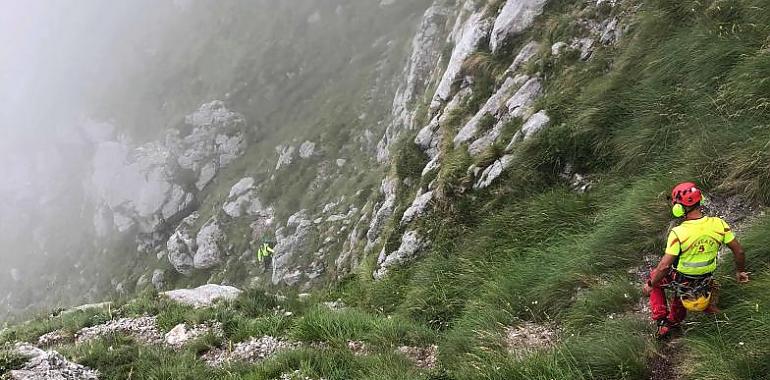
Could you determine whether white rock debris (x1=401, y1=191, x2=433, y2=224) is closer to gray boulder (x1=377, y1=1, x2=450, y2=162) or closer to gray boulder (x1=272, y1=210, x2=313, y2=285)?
gray boulder (x1=377, y1=1, x2=450, y2=162)

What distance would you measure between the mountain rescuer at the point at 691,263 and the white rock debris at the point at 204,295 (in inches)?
400

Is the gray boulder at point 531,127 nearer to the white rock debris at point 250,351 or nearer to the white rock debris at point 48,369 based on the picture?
the white rock debris at point 250,351

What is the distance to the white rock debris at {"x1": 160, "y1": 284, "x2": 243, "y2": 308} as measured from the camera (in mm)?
13033

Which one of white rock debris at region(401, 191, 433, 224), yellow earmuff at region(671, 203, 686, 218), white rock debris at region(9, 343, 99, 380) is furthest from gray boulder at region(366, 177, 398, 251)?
yellow earmuff at region(671, 203, 686, 218)

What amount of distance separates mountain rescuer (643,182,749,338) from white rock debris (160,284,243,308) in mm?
10165

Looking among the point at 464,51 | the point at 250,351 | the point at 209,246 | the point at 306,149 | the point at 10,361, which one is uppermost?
the point at 10,361

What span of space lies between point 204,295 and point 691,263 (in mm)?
12329

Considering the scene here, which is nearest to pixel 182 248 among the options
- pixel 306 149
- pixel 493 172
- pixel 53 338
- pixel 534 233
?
pixel 306 149

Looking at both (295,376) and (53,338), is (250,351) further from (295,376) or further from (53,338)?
(53,338)

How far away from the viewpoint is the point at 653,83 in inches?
420

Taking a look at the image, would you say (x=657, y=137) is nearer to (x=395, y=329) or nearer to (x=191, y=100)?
(x=395, y=329)

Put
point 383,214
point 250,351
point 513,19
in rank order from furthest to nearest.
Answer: point 383,214
point 513,19
point 250,351

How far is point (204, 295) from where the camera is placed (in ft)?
45.9

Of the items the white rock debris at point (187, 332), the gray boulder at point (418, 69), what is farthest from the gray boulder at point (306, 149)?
the white rock debris at point (187, 332)
